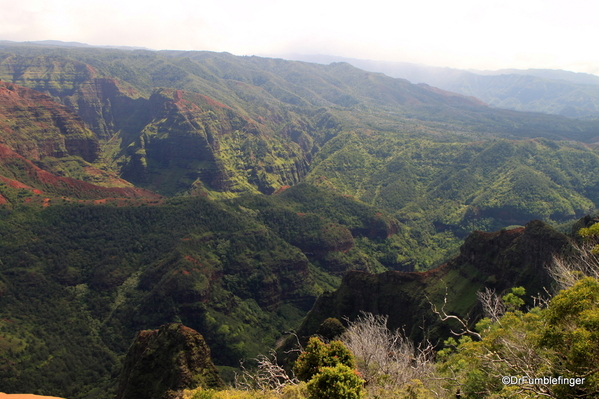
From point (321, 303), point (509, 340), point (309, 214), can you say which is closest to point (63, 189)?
point (309, 214)

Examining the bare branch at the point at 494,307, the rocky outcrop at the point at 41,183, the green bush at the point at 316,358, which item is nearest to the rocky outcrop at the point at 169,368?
the green bush at the point at 316,358

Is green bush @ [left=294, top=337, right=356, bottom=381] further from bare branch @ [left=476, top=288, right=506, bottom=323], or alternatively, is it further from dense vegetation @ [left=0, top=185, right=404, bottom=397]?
dense vegetation @ [left=0, top=185, right=404, bottom=397]

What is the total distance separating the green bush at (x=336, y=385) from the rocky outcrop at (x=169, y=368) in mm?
33358

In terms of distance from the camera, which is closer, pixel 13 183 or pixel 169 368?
pixel 169 368

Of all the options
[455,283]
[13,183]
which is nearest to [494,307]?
[455,283]

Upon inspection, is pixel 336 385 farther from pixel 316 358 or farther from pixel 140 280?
pixel 140 280

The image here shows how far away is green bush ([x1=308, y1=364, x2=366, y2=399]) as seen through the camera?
29.0m

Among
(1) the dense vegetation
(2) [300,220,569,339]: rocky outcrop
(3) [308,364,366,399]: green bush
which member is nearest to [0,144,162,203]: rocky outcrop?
(1) the dense vegetation

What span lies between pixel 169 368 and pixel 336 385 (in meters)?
39.6

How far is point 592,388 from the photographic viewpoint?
20.8m

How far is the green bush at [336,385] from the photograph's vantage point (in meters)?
29.0

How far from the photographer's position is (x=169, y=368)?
60.0m

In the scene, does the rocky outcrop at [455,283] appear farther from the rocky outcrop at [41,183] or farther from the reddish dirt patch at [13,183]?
the reddish dirt patch at [13,183]

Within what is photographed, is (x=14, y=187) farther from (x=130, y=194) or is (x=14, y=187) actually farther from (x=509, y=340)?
(x=509, y=340)
